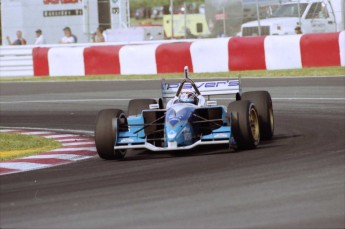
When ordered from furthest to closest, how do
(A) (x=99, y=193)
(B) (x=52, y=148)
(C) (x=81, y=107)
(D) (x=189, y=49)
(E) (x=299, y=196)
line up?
(D) (x=189, y=49) < (C) (x=81, y=107) < (B) (x=52, y=148) < (A) (x=99, y=193) < (E) (x=299, y=196)

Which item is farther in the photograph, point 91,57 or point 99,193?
point 91,57

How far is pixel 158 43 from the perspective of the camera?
24.5 metres

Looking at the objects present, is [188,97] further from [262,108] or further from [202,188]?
[202,188]

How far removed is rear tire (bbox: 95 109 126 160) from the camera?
10438mm

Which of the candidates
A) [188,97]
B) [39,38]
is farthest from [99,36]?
[188,97]

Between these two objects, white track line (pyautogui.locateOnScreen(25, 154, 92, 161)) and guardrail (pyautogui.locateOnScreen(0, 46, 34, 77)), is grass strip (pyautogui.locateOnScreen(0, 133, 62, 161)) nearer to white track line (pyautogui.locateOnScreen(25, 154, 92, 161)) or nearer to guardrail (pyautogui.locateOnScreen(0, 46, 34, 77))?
white track line (pyautogui.locateOnScreen(25, 154, 92, 161))

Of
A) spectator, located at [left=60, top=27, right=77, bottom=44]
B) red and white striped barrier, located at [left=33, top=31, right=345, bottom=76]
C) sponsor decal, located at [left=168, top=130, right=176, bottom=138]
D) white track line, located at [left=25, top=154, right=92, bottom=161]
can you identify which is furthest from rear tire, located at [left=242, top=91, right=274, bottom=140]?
spectator, located at [left=60, top=27, right=77, bottom=44]

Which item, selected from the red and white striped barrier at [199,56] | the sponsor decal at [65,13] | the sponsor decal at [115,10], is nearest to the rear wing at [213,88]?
the red and white striped barrier at [199,56]

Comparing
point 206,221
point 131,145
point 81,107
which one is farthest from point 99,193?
point 81,107

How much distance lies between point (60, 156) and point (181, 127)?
147cm

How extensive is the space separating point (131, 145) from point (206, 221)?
3.73 m

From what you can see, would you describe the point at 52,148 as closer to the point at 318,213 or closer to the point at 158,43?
the point at 318,213

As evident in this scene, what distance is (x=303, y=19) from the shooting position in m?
24.1

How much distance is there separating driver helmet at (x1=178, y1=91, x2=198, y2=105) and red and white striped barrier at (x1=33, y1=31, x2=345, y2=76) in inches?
421
